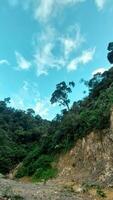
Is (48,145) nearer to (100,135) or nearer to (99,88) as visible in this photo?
(100,135)

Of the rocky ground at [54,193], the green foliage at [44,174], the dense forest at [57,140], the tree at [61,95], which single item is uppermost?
the tree at [61,95]

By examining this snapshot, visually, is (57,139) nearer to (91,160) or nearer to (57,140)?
(57,140)

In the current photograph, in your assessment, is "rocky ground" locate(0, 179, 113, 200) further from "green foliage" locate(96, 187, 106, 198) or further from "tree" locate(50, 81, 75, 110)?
"tree" locate(50, 81, 75, 110)

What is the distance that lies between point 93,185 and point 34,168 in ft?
43.4

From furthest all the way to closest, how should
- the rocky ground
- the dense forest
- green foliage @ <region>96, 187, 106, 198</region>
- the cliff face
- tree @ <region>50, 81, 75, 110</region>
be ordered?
1. tree @ <region>50, 81, 75, 110</region>
2. the dense forest
3. the cliff face
4. green foliage @ <region>96, 187, 106, 198</region>
5. the rocky ground

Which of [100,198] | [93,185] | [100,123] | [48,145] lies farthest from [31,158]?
[100,198]

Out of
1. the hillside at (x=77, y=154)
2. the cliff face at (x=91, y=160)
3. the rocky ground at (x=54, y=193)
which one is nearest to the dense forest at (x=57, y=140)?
the hillside at (x=77, y=154)

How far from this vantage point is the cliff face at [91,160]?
125 ft

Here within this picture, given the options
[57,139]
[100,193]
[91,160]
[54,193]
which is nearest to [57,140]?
[57,139]

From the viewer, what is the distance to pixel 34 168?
154 ft

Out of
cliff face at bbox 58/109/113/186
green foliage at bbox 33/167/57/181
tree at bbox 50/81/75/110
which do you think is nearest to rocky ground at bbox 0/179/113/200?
cliff face at bbox 58/109/113/186

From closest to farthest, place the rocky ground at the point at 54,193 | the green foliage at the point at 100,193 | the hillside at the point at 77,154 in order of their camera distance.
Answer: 1. the rocky ground at the point at 54,193
2. the green foliage at the point at 100,193
3. the hillside at the point at 77,154

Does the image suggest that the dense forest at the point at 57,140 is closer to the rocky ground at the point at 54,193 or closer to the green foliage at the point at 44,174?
the green foliage at the point at 44,174

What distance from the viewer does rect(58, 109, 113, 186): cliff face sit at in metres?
38.0
